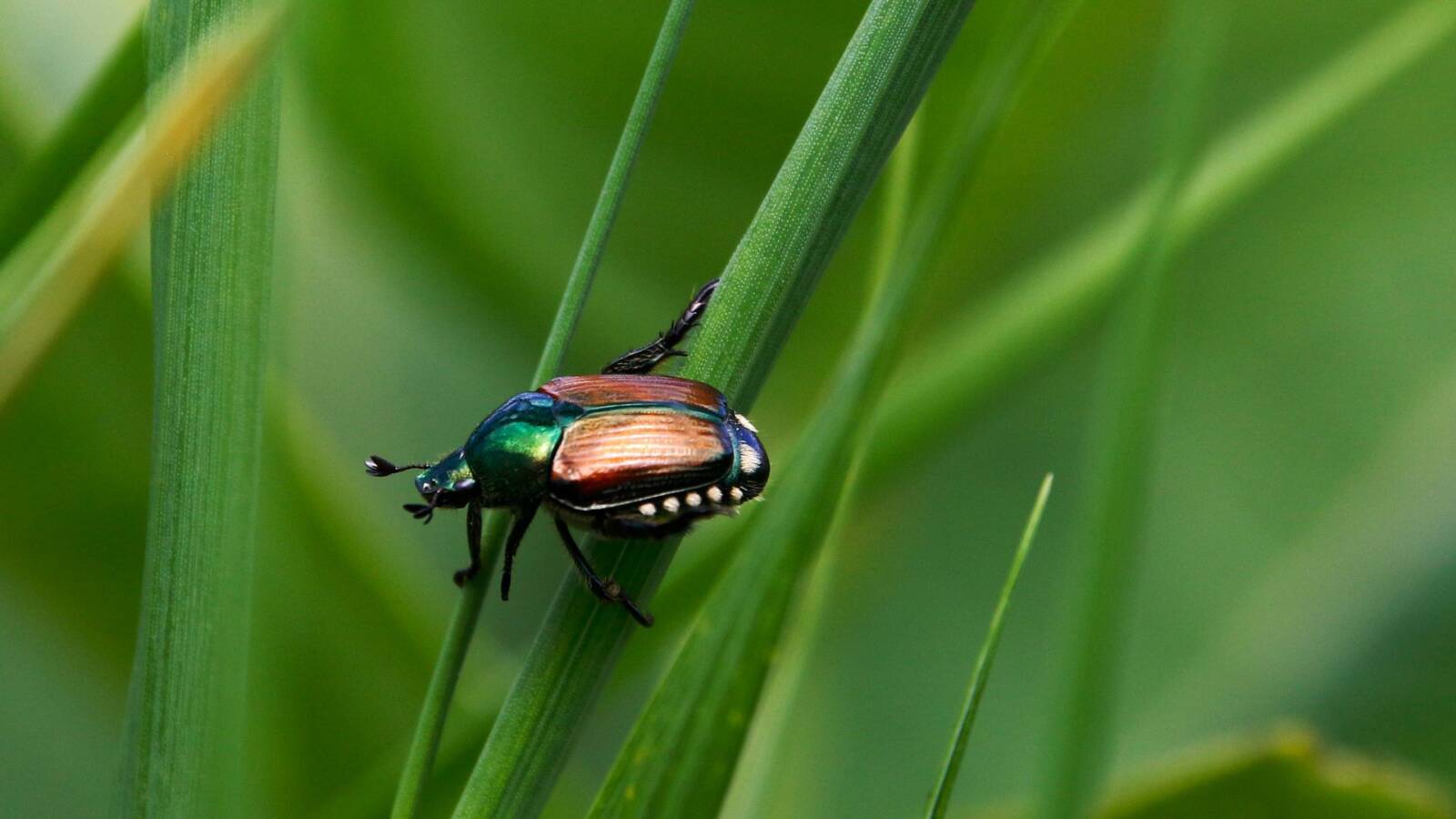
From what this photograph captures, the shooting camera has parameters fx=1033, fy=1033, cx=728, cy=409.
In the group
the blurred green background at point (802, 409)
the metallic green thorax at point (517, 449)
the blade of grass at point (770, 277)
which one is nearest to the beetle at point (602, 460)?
the metallic green thorax at point (517, 449)

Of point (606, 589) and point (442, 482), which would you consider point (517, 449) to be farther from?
point (606, 589)

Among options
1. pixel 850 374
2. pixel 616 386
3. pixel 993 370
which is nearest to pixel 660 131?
pixel 616 386

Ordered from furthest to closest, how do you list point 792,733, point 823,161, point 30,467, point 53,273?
point 792,733, point 30,467, point 823,161, point 53,273

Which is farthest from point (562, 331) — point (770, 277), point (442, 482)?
point (442, 482)

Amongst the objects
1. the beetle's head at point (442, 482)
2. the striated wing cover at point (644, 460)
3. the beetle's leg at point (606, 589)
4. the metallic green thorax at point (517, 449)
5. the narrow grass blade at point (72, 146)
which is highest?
the narrow grass blade at point (72, 146)

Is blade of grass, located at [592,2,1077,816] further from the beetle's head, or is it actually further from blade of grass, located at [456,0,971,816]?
the beetle's head

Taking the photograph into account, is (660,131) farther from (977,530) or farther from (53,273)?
(53,273)

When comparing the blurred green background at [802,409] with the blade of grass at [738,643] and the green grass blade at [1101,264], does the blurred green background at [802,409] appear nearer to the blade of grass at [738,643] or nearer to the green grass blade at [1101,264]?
the green grass blade at [1101,264]
